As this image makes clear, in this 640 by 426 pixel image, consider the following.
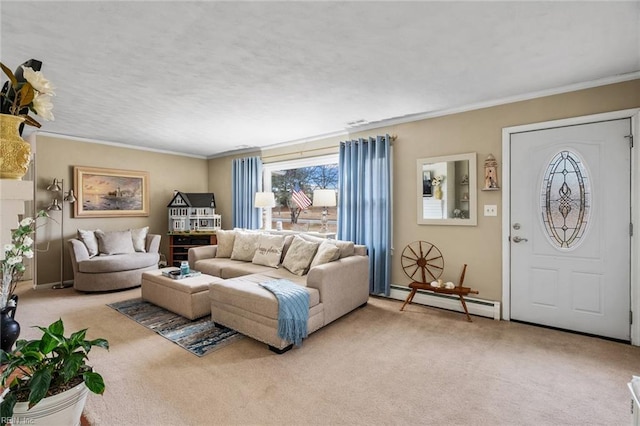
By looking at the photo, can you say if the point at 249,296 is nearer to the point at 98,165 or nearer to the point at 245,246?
the point at 245,246

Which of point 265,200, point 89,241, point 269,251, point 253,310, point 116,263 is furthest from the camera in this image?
point 265,200

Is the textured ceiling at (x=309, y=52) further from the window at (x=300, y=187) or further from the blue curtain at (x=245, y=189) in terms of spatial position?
the blue curtain at (x=245, y=189)

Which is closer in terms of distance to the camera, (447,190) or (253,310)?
(253,310)

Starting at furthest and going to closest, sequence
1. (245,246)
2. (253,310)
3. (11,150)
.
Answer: (245,246), (253,310), (11,150)

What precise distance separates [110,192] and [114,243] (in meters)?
1.09

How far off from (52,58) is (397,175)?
3728 mm

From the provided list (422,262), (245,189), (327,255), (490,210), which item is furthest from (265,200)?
(490,210)

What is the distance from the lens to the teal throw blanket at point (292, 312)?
2.72 metres

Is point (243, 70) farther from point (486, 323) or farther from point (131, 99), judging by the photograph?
point (486, 323)

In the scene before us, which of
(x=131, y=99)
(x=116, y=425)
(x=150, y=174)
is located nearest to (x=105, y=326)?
(x=116, y=425)

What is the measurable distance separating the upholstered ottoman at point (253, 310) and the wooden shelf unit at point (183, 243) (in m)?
2.85

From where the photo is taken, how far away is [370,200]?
14.7 ft

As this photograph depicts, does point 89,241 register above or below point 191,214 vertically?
below

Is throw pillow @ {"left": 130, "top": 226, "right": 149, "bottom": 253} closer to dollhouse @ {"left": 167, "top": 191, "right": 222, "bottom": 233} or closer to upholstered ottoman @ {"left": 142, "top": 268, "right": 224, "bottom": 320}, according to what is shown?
dollhouse @ {"left": 167, "top": 191, "right": 222, "bottom": 233}
